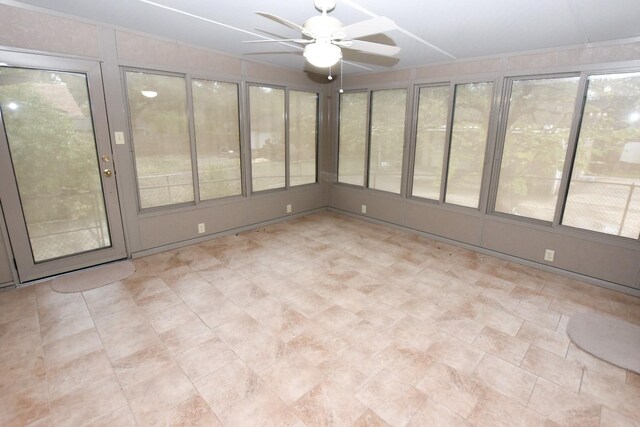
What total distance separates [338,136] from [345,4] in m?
3.39

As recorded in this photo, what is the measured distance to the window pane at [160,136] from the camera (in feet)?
11.9

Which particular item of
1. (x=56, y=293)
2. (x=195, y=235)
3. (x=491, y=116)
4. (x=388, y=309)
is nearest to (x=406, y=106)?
(x=491, y=116)

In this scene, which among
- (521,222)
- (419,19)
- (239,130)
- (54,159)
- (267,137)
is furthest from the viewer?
(267,137)

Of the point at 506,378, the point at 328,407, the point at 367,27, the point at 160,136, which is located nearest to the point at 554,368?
the point at 506,378

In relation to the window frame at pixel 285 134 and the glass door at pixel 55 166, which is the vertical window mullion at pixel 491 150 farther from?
the glass door at pixel 55 166

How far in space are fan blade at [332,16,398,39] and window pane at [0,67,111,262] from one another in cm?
288

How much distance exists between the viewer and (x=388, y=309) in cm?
288

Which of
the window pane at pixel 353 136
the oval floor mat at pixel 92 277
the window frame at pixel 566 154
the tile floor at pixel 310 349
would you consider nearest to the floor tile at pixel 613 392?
the tile floor at pixel 310 349

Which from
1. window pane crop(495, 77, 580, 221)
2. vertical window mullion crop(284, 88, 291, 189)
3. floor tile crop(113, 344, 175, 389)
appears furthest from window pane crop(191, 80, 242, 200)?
window pane crop(495, 77, 580, 221)

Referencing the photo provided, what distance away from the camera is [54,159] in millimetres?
3186

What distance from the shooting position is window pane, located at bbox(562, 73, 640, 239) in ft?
10.0

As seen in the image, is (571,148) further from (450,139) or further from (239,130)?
(239,130)

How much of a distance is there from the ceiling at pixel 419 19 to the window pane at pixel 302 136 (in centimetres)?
164

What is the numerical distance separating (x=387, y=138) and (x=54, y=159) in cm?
432
